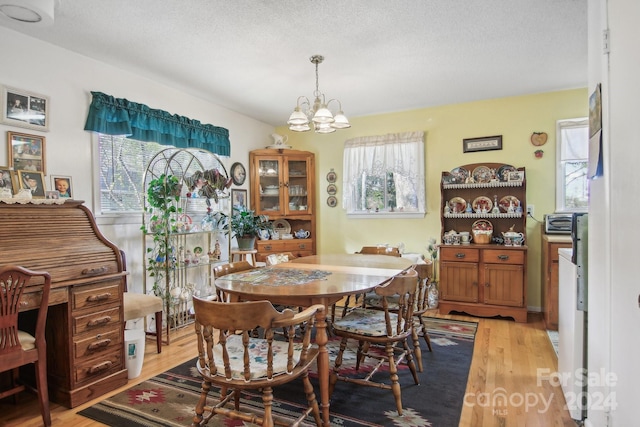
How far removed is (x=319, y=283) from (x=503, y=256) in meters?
2.55

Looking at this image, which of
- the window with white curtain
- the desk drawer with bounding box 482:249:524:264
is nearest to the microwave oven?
the desk drawer with bounding box 482:249:524:264

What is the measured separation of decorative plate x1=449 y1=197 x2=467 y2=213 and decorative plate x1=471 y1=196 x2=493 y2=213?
11 cm

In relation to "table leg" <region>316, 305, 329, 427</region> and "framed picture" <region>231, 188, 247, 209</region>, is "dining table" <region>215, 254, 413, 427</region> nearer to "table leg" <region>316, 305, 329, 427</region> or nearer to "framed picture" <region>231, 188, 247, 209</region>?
"table leg" <region>316, 305, 329, 427</region>

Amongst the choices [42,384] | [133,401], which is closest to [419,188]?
[133,401]

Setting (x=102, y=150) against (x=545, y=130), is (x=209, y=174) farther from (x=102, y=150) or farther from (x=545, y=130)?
(x=545, y=130)

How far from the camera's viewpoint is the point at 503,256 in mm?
3910

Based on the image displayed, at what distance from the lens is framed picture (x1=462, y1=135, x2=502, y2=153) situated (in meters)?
4.36

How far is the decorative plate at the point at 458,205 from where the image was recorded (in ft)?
14.4

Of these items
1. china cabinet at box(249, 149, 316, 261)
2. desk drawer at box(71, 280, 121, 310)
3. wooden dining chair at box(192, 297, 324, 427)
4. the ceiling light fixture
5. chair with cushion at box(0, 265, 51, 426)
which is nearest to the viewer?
wooden dining chair at box(192, 297, 324, 427)

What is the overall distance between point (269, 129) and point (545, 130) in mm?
3596

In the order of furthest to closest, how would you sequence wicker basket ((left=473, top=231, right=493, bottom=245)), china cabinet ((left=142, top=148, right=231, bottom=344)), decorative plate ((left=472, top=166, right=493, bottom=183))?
decorative plate ((left=472, top=166, right=493, bottom=183))
wicker basket ((left=473, top=231, right=493, bottom=245))
china cabinet ((left=142, top=148, right=231, bottom=344))

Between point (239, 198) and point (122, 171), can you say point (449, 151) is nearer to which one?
point (239, 198)

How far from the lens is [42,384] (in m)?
2.02

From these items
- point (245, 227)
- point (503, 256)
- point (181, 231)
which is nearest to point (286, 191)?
point (245, 227)
